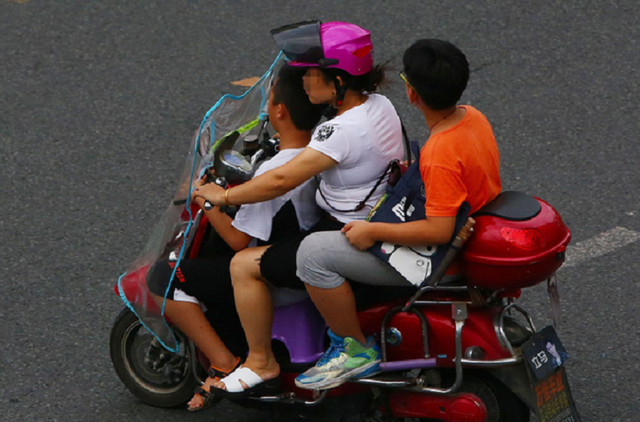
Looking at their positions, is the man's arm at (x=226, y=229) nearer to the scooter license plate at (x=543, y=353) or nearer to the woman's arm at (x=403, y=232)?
the woman's arm at (x=403, y=232)

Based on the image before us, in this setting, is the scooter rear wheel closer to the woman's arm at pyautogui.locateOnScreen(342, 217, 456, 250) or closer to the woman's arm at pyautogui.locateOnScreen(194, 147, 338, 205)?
the woman's arm at pyautogui.locateOnScreen(342, 217, 456, 250)

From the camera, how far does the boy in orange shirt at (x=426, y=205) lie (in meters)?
3.29

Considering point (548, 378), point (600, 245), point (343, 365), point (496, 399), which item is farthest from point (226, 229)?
point (600, 245)

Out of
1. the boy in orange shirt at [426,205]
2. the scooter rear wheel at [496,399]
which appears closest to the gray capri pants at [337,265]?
the boy in orange shirt at [426,205]

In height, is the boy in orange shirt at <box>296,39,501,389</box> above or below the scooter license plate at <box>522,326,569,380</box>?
above

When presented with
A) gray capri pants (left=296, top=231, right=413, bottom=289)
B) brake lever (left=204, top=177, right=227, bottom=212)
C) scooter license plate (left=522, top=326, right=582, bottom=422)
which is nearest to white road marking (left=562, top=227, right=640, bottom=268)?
scooter license plate (left=522, top=326, right=582, bottom=422)

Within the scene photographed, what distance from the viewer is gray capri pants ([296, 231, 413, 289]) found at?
3.44 meters

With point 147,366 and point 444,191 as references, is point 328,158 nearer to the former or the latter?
point 444,191

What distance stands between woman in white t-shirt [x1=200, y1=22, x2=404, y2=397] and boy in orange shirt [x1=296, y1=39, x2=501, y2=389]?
0.16 metres

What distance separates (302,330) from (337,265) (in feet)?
1.52

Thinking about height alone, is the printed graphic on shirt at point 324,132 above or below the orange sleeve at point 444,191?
above

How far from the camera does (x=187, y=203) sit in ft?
12.1

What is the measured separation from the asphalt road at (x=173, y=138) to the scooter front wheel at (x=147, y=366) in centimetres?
9

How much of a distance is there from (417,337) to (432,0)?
15.5 ft
